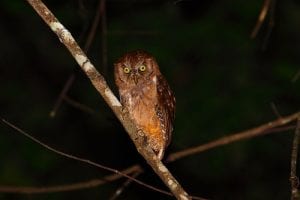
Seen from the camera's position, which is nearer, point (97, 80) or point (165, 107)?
point (97, 80)

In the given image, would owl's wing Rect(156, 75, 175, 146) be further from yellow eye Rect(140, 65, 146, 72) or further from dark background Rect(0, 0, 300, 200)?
dark background Rect(0, 0, 300, 200)

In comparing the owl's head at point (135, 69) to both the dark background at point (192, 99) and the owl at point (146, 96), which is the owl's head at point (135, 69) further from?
the dark background at point (192, 99)

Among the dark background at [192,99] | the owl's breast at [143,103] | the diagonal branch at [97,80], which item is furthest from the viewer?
the dark background at [192,99]

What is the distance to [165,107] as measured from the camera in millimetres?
5031

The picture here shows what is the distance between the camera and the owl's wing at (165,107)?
5004 millimetres

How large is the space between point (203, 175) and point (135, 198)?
3.38 feet

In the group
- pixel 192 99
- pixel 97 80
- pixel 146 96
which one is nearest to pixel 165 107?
pixel 146 96

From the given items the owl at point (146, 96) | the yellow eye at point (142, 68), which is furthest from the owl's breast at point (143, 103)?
the yellow eye at point (142, 68)

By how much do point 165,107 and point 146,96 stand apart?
171 millimetres

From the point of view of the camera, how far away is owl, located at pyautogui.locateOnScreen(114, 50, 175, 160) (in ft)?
16.3

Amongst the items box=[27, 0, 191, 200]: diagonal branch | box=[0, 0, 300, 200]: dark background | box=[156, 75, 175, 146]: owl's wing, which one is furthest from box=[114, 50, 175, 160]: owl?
box=[0, 0, 300, 200]: dark background

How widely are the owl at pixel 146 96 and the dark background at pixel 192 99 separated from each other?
1.58 meters

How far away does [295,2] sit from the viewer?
7770mm

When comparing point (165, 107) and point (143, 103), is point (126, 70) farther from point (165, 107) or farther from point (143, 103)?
point (165, 107)
